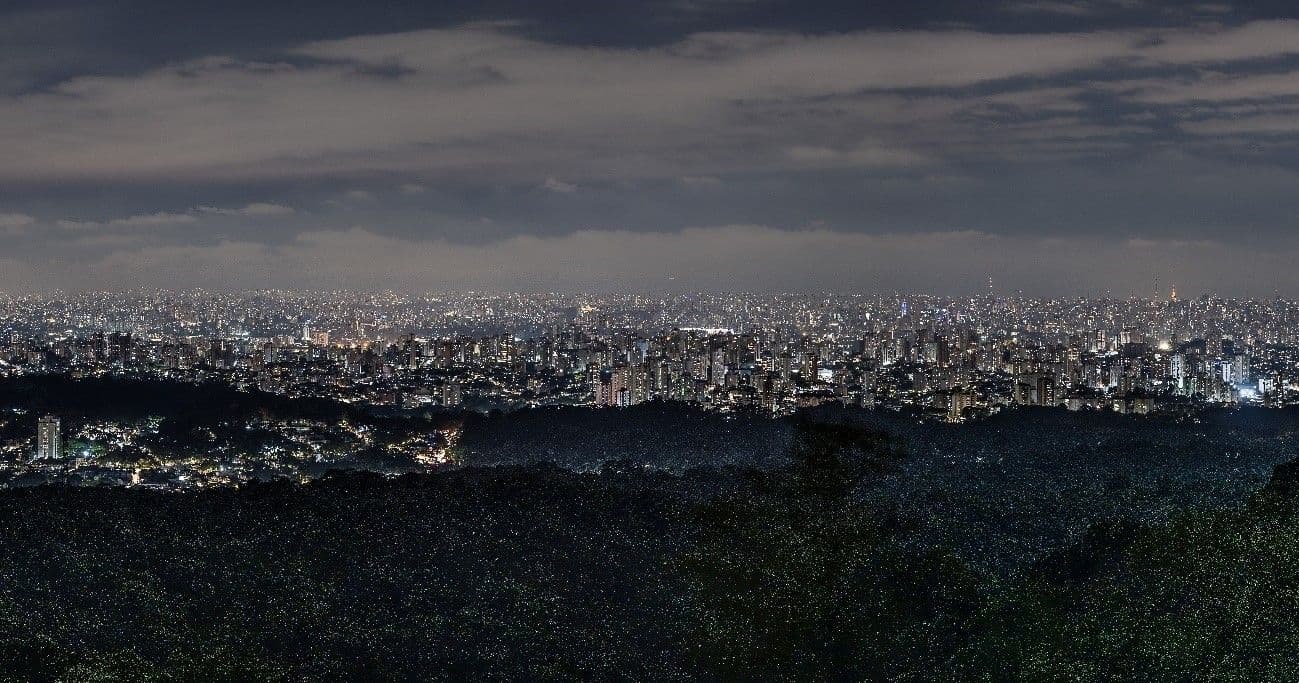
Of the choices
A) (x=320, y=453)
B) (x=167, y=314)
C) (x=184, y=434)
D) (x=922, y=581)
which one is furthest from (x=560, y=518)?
(x=167, y=314)

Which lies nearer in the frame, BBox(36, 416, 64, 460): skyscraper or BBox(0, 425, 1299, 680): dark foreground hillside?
BBox(0, 425, 1299, 680): dark foreground hillside

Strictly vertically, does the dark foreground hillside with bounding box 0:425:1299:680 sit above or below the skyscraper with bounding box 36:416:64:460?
above

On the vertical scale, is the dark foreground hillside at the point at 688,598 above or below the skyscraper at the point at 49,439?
above

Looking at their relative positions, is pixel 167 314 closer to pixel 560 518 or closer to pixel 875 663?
pixel 560 518

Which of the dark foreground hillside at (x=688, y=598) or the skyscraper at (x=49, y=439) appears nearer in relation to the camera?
the dark foreground hillside at (x=688, y=598)
